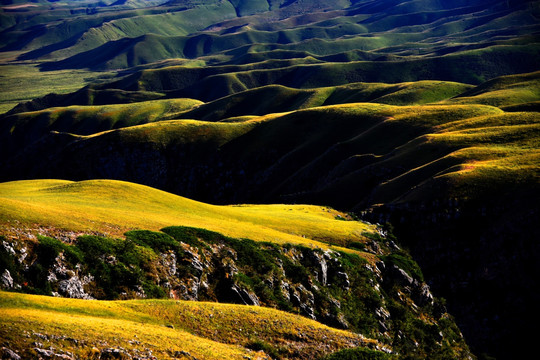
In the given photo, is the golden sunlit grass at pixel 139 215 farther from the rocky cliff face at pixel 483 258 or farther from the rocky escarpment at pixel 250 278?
the rocky cliff face at pixel 483 258

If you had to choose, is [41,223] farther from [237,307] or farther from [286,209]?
[286,209]

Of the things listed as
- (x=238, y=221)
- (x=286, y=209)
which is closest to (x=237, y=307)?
(x=238, y=221)

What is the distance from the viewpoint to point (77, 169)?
13350 cm

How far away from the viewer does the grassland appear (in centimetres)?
1950

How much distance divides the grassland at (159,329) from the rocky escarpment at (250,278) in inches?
144

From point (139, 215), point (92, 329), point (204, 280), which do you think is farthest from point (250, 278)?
point (92, 329)

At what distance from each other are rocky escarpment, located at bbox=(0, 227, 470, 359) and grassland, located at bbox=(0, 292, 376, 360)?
365 cm

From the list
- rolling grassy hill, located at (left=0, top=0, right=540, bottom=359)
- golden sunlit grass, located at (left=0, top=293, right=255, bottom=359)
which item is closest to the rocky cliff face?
rolling grassy hill, located at (left=0, top=0, right=540, bottom=359)

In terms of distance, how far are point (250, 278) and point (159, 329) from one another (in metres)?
14.9

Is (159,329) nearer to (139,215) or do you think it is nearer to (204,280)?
(204,280)

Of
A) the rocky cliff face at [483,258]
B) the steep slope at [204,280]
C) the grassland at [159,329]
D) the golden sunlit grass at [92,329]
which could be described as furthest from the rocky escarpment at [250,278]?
the rocky cliff face at [483,258]

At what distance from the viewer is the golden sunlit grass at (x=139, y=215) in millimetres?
36000

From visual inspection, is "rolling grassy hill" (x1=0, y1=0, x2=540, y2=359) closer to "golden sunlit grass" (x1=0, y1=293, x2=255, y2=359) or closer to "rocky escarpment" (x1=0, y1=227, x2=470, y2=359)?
"golden sunlit grass" (x1=0, y1=293, x2=255, y2=359)

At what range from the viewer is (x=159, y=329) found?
81.7 feet
